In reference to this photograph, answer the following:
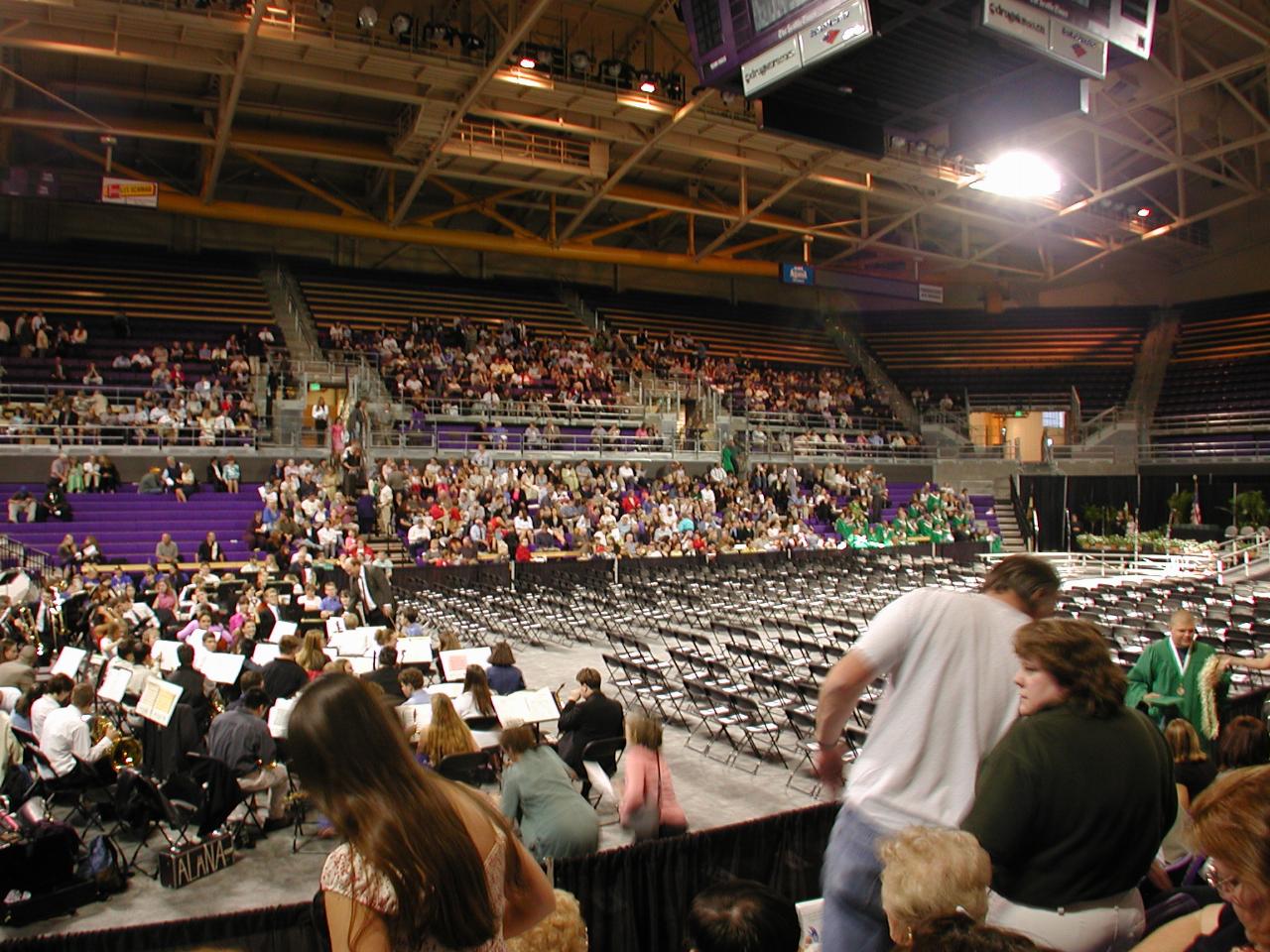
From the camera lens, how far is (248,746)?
23.2 ft

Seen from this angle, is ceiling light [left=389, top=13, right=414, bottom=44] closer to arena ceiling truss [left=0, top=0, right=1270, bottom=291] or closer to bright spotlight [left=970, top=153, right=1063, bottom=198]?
arena ceiling truss [left=0, top=0, right=1270, bottom=291]

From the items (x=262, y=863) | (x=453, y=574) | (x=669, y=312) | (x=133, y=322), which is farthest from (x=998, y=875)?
(x=669, y=312)

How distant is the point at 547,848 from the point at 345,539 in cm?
1581

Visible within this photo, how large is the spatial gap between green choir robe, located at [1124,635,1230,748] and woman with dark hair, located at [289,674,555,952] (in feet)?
19.2

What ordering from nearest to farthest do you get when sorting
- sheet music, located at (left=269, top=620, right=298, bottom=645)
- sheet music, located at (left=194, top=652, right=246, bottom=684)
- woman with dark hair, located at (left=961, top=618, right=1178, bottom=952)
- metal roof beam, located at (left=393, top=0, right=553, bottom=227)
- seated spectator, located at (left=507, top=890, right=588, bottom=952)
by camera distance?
woman with dark hair, located at (left=961, top=618, right=1178, bottom=952), seated spectator, located at (left=507, top=890, right=588, bottom=952), sheet music, located at (left=194, top=652, right=246, bottom=684), sheet music, located at (left=269, top=620, right=298, bottom=645), metal roof beam, located at (left=393, top=0, right=553, bottom=227)

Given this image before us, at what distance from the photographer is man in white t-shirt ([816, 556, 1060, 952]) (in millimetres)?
2629

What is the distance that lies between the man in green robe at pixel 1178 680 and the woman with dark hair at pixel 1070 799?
4.18 m

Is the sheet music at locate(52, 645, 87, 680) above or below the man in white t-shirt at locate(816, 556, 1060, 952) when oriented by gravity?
below

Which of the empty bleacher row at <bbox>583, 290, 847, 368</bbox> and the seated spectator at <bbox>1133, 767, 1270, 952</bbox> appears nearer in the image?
the seated spectator at <bbox>1133, 767, 1270, 952</bbox>

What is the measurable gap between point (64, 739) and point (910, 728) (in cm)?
663

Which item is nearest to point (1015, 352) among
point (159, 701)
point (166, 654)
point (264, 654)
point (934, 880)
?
point (264, 654)

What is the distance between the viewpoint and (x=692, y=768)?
29.5ft

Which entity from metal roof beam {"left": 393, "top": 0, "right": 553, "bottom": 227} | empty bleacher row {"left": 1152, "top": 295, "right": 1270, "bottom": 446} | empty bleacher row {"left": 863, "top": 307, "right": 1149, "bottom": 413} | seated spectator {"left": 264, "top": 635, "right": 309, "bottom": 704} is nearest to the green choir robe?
seated spectator {"left": 264, "top": 635, "right": 309, "bottom": 704}

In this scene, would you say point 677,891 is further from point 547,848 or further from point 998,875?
point 998,875
